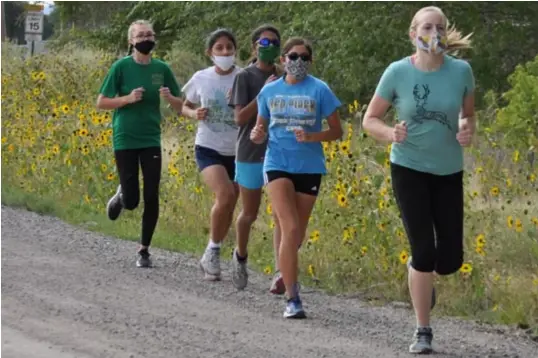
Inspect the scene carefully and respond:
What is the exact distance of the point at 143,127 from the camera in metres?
10.4

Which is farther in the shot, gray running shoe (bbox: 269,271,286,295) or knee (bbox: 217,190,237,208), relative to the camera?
knee (bbox: 217,190,237,208)

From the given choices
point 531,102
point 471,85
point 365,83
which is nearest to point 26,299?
point 471,85

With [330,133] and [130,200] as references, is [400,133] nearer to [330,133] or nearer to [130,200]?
[330,133]

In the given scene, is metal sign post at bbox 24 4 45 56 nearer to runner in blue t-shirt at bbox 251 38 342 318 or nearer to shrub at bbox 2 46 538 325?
shrub at bbox 2 46 538 325

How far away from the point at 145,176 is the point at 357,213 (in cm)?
170

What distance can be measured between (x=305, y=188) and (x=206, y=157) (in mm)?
1535

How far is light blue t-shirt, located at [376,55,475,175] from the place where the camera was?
7445 millimetres

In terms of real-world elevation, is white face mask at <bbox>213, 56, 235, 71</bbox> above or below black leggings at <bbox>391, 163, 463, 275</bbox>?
above

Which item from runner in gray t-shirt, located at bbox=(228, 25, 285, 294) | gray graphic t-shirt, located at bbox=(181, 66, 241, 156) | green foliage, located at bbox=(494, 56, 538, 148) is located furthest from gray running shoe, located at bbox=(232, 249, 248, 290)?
green foliage, located at bbox=(494, 56, 538, 148)

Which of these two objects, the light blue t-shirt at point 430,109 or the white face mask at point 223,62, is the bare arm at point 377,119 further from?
the white face mask at point 223,62

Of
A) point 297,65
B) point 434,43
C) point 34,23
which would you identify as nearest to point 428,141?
point 434,43

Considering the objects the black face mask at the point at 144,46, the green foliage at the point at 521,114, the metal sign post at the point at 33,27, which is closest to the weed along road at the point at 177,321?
the black face mask at the point at 144,46

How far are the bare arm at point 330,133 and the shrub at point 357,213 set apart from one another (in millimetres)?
1128

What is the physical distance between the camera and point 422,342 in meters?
7.48
